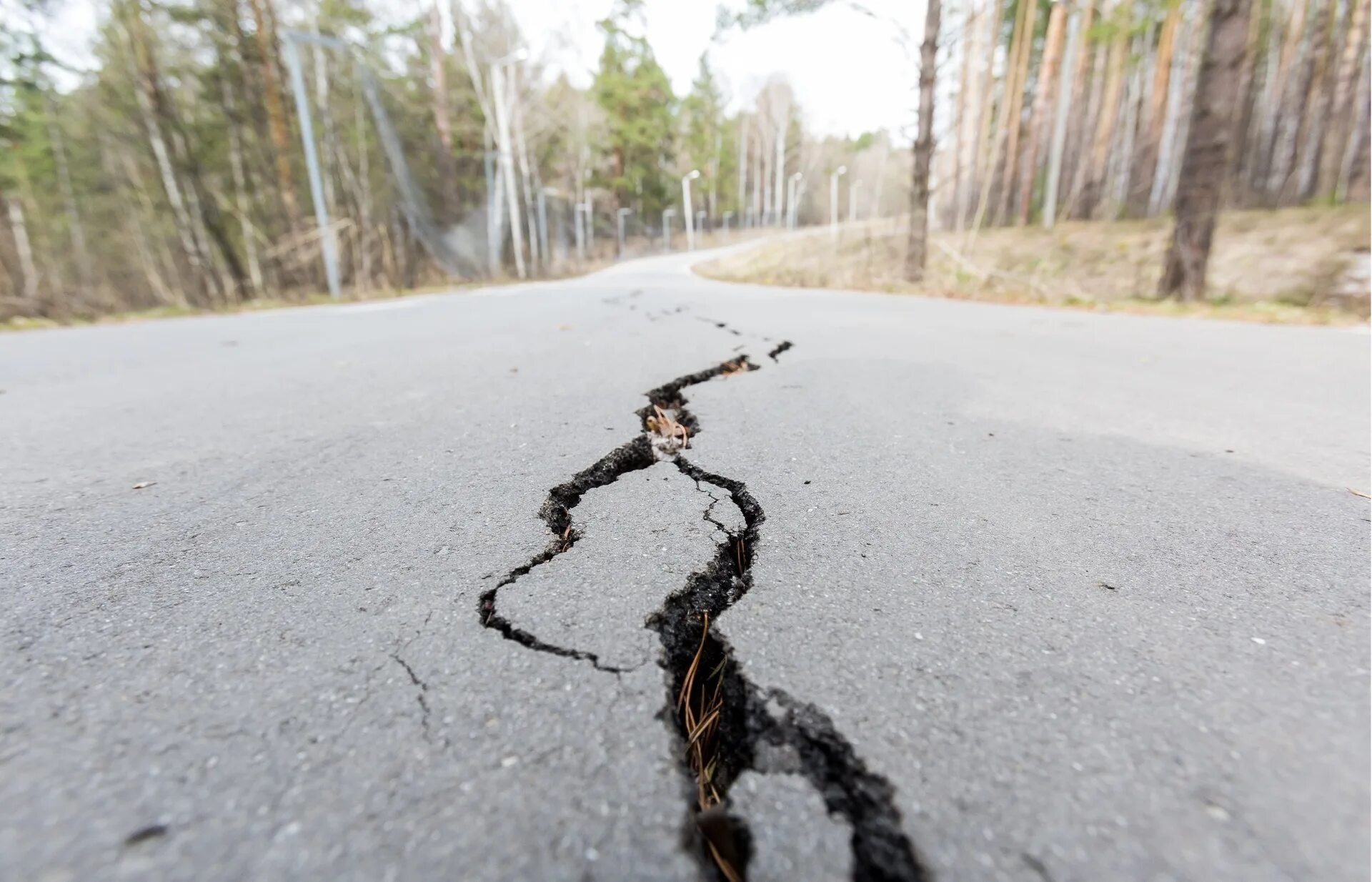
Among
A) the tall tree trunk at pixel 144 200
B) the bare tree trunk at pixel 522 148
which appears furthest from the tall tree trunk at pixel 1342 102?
the tall tree trunk at pixel 144 200

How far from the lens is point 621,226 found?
115 feet

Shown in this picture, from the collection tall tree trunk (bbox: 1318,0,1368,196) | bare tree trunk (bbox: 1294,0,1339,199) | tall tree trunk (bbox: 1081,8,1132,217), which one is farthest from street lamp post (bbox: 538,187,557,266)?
bare tree trunk (bbox: 1294,0,1339,199)

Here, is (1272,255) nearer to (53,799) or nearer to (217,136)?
(53,799)

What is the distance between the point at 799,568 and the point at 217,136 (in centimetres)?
2419

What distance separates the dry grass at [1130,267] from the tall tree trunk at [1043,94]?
192 cm

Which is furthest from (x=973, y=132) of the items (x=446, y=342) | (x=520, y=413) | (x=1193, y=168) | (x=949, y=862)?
(x=949, y=862)

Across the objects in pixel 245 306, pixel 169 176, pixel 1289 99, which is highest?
pixel 1289 99

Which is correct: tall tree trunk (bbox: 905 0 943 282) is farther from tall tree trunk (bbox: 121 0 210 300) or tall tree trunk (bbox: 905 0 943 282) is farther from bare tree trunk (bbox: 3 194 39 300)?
bare tree trunk (bbox: 3 194 39 300)

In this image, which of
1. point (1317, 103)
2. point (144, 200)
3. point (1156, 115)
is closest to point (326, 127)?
point (144, 200)

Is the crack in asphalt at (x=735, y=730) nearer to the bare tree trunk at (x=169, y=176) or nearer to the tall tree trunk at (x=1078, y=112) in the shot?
the bare tree trunk at (x=169, y=176)

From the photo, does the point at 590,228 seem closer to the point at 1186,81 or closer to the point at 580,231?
the point at 580,231

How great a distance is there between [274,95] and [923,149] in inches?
531

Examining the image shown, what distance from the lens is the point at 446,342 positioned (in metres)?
4.82

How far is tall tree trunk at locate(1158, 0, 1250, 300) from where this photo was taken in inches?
265
